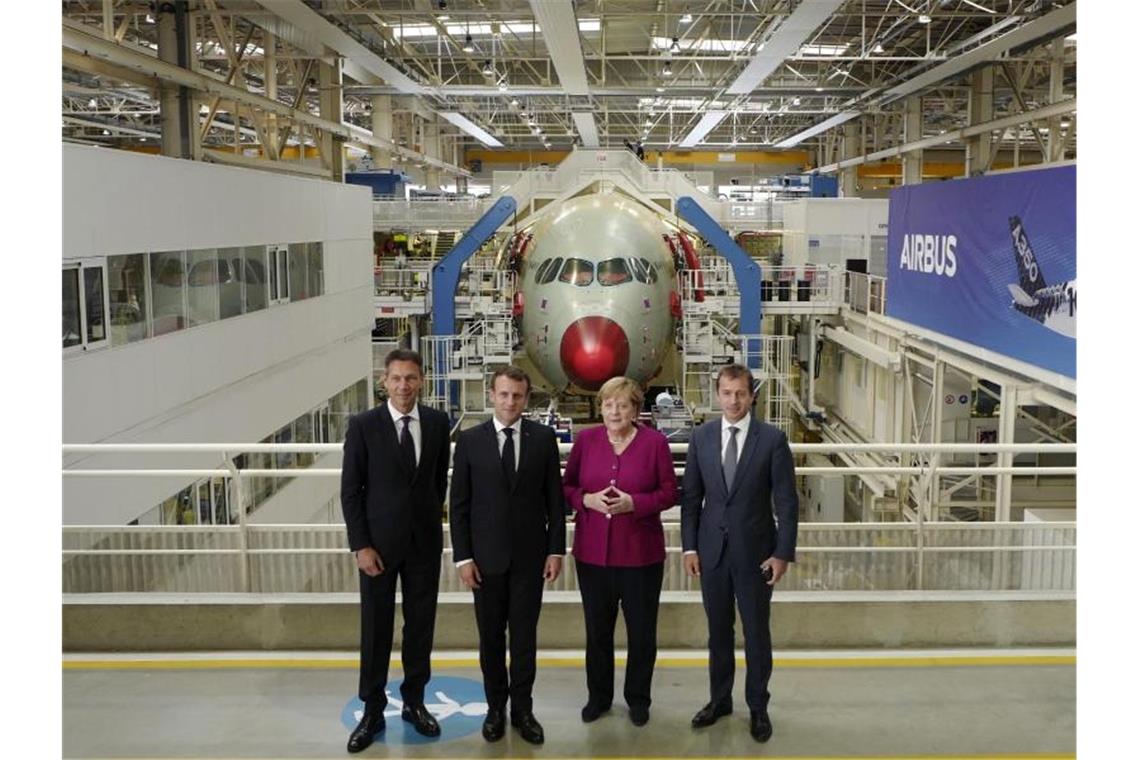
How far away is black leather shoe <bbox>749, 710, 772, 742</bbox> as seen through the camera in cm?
550

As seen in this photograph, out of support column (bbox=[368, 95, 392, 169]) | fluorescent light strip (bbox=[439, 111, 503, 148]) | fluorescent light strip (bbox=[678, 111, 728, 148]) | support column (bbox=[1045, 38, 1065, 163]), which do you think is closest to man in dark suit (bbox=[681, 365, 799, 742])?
support column (bbox=[1045, 38, 1065, 163])

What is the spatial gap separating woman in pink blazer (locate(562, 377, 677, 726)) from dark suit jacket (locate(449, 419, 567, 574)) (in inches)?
7.1

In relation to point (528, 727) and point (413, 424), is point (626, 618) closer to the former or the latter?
point (528, 727)

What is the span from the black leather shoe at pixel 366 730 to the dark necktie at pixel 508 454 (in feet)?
4.87

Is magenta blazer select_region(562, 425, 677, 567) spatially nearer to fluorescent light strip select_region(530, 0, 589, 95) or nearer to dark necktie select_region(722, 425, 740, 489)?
dark necktie select_region(722, 425, 740, 489)

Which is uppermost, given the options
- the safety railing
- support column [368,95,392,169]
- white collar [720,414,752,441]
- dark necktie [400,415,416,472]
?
support column [368,95,392,169]

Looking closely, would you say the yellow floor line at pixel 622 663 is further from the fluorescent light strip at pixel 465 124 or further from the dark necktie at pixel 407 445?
the fluorescent light strip at pixel 465 124

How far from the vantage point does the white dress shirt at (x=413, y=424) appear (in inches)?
214

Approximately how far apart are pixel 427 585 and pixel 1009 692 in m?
3.53

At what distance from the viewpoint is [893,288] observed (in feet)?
58.5

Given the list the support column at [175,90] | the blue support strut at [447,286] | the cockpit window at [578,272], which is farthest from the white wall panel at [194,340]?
the cockpit window at [578,272]

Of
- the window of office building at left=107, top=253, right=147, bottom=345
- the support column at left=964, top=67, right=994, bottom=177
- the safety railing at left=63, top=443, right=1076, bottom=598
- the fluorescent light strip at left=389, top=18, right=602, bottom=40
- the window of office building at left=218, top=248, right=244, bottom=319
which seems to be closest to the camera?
the safety railing at left=63, top=443, right=1076, bottom=598

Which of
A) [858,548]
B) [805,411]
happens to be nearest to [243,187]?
[858,548]
